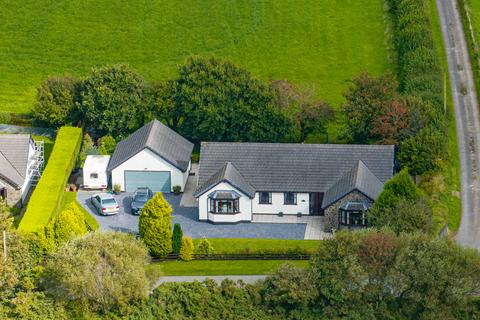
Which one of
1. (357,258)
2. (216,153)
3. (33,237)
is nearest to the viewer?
(357,258)

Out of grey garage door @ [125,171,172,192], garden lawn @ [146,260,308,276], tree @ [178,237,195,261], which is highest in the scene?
grey garage door @ [125,171,172,192]

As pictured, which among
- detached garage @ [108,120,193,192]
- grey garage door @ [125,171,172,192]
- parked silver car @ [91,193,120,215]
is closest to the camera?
parked silver car @ [91,193,120,215]

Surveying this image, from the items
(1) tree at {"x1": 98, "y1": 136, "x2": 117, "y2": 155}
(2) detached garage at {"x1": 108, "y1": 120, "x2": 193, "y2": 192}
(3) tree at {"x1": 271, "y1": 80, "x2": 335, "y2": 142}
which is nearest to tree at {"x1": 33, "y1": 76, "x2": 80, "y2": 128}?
(1) tree at {"x1": 98, "y1": 136, "x2": 117, "y2": 155}

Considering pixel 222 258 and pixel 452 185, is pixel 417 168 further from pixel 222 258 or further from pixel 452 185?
pixel 222 258

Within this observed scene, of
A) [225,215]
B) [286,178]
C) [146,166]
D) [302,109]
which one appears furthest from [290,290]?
[302,109]

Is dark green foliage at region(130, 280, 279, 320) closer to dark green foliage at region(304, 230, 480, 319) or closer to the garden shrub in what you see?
dark green foliage at region(304, 230, 480, 319)

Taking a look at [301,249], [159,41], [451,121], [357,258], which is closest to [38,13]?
[159,41]

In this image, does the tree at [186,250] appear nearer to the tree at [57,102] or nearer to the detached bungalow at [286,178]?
the detached bungalow at [286,178]

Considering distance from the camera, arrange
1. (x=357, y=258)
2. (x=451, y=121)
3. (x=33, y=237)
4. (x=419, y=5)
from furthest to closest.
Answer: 1. (x=419, y=5)
2. (x=451, y=121)
3. (x=33, y=237)
4. (x=357, y=258)
